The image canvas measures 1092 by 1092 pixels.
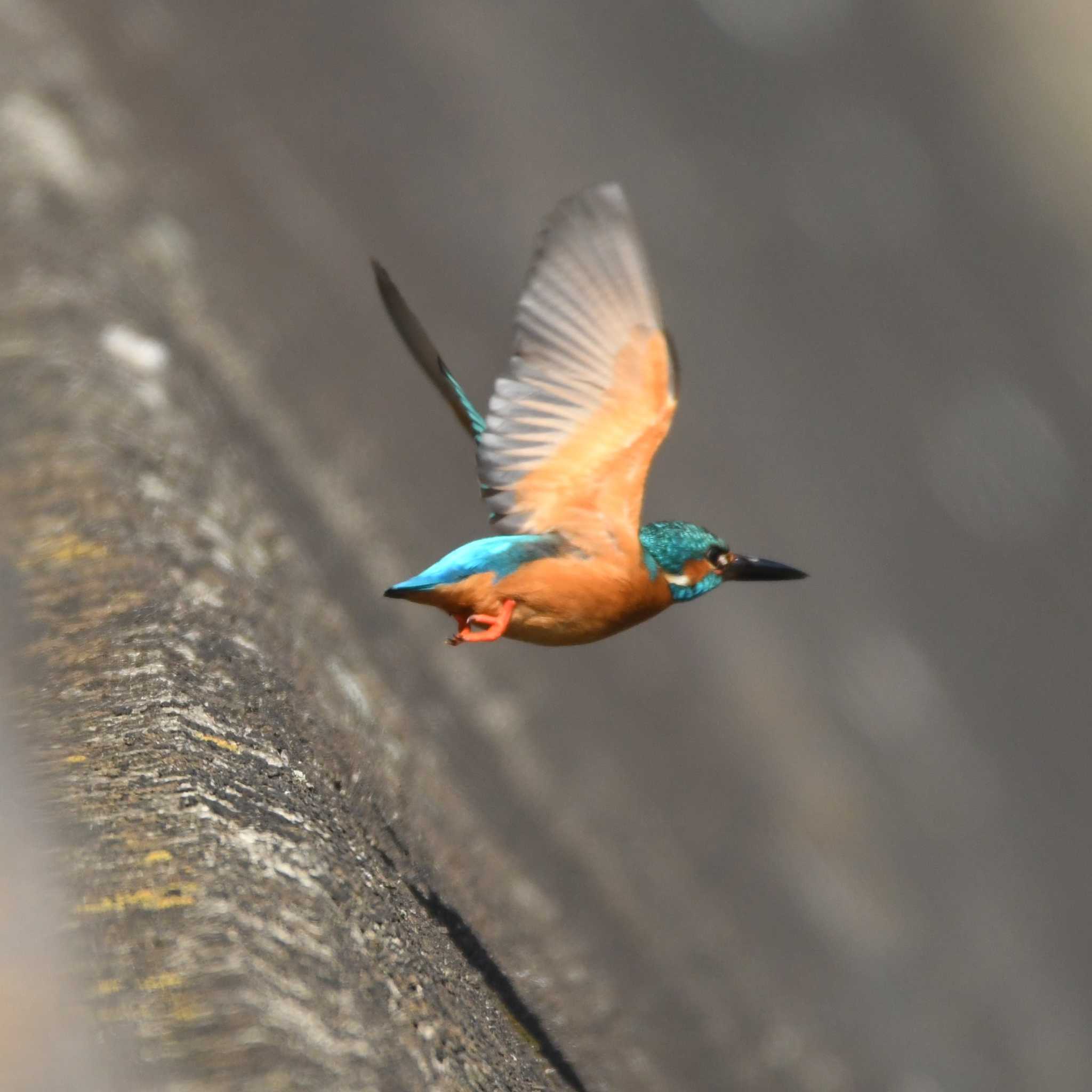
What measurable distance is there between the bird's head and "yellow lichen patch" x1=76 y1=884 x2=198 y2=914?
46.3 inches

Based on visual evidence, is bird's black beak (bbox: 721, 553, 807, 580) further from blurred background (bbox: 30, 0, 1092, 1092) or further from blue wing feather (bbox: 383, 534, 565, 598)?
blurred background (bbox: 30, 0, 1092, 1092)

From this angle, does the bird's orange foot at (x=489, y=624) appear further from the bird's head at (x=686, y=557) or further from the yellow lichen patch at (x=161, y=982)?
the yellow lichen patch at (x=161, y=982)

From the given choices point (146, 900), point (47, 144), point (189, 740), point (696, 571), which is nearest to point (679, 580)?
point (696, 571)

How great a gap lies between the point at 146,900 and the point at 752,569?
1.52 m

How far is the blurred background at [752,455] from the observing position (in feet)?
13.3

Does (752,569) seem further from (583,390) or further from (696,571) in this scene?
(583,390)

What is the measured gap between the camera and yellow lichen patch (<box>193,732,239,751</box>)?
8.05 feet

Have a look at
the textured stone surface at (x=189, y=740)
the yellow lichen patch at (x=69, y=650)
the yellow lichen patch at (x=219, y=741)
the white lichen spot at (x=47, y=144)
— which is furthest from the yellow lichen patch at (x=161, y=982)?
the white lichen spot at (x=47, y=144)

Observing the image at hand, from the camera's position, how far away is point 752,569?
3105 millimetres

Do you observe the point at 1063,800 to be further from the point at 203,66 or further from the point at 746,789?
the point at 203,66

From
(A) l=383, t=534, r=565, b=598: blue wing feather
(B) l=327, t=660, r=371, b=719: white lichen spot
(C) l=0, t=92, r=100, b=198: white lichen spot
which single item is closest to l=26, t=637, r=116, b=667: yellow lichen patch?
(A) l=383, t=534, r=565, b=598: blue wing feather

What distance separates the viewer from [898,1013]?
4301mm

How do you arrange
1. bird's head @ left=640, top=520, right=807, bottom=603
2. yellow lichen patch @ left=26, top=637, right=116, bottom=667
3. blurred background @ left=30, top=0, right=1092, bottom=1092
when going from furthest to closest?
blurred background @ left=30, top=0, right=1092, bottom=1092, bird's head @ left=640, top=520, right=807, bottom=603, yellow lichen patch @ left=26, top=637, right=116, bottom=667

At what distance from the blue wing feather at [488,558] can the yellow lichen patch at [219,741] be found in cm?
39
